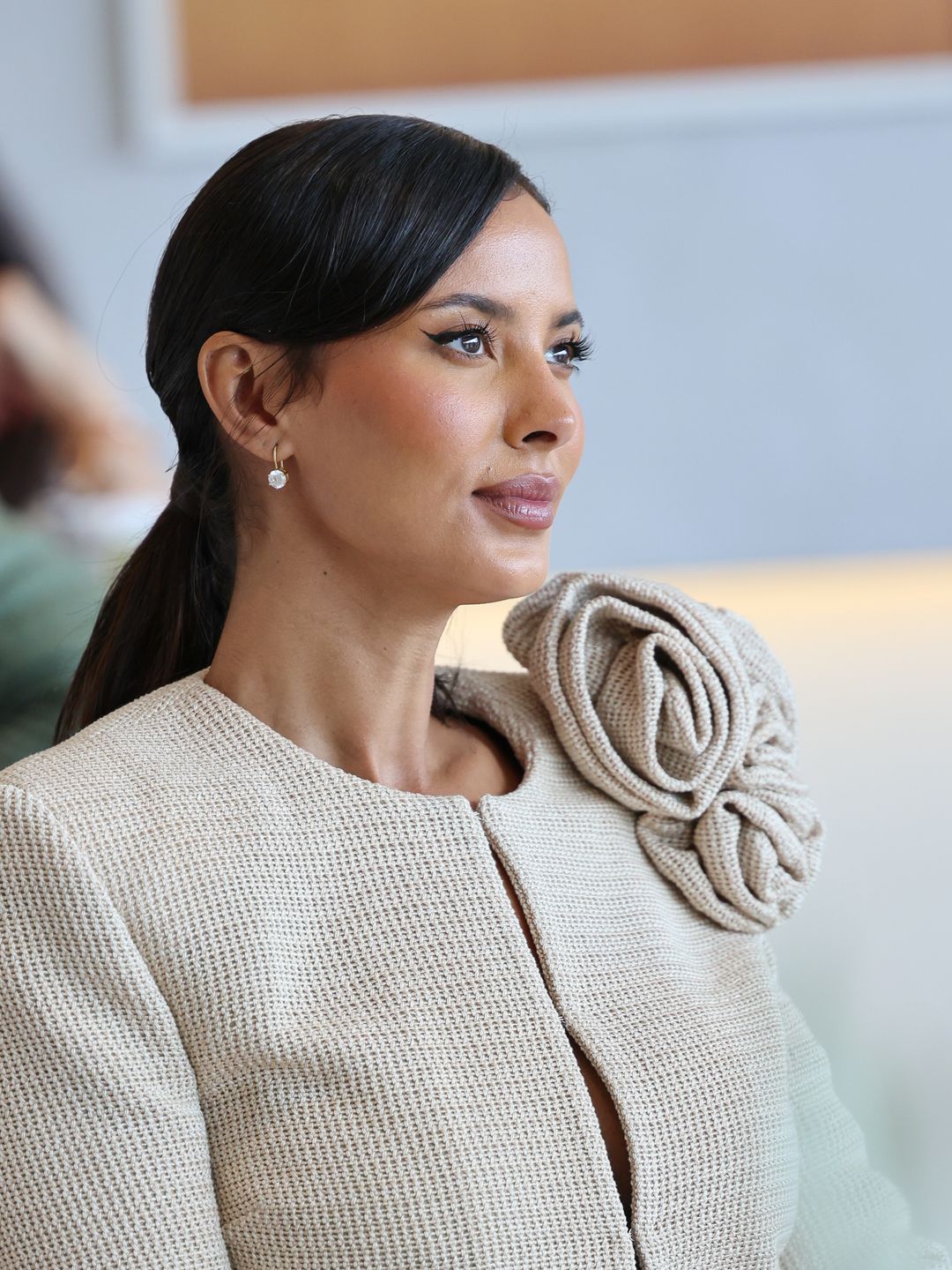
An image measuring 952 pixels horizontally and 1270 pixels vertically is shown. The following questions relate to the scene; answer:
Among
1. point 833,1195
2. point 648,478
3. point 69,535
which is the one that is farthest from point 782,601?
point 833,1195

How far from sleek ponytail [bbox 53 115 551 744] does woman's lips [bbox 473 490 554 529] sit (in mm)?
108

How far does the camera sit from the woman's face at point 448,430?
804 millimetres

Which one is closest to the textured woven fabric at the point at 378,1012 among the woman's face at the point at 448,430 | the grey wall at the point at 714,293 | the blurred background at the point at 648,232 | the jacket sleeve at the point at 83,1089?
the jacket sleeve at the point at 83,1089

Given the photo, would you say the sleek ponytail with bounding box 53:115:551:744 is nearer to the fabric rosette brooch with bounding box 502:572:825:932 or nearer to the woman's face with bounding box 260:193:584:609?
the woman's face with bounding box 260:193:584:609

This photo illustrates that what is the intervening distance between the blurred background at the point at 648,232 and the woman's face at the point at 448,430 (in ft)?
4.99

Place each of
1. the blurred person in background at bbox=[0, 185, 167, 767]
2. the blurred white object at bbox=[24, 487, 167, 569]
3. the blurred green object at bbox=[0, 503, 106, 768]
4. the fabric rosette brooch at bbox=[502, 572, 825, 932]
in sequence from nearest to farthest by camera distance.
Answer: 1. the fabric rosette brooch at bbox=[502, 572, 825, 932]
2. the blurred green object at bbox=[0, 503, 106, 768]
3. the blurred white object at bbox=[24, 487, 167, 569]
4. the blurred person in background at bbox=[0, 185, 167, 767]

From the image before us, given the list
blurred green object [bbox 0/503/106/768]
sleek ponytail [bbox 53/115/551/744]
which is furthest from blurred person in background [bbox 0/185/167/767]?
sleek ponytail [bbox 53/115/551/744]

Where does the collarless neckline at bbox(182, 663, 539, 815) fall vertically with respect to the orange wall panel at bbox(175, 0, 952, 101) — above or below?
below

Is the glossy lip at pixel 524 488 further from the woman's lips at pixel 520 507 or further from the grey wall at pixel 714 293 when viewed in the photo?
the grey wall at pixel 714 293

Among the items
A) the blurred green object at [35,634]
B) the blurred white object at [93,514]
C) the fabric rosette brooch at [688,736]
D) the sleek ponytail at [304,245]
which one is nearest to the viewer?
the sleek ponytail at [304,245]

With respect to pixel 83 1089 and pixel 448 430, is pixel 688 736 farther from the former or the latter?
pixel 83 1089

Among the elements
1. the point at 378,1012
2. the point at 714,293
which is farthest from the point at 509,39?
the point at 378,1012

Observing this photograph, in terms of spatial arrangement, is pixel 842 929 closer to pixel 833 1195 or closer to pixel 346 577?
pixel 833 1195

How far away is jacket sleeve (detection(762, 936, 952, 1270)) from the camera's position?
92cm
